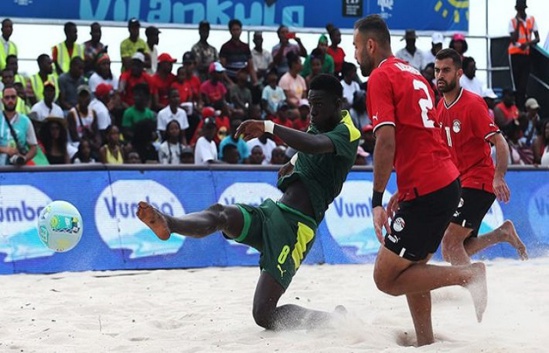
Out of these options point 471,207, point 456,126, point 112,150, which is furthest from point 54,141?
point 471,207

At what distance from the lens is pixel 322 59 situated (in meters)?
15.4

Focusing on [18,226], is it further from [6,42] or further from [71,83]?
[6,42]

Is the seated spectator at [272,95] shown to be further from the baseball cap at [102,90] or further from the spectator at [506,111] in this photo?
the spectator at [506,111]

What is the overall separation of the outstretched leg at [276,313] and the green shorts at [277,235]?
0.07 m

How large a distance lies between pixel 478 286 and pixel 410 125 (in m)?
1.30

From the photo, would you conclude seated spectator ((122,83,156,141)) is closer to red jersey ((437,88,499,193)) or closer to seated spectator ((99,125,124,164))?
seated spectator ((99,125,124,164))

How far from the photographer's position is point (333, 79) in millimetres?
6508

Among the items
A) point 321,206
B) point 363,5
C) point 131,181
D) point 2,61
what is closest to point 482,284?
point 321,206

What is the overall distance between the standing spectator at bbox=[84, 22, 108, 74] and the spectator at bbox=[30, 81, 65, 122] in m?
1.41

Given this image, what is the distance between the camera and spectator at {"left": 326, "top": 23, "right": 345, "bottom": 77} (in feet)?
51.4

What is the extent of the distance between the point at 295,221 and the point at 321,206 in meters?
0.22

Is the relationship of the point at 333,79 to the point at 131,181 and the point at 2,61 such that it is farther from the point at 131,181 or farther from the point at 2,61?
the point at 2,61

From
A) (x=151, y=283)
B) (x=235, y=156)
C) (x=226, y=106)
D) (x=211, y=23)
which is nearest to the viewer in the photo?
(x=151, y=283)

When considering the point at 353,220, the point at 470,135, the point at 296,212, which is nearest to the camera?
the point at 296,212
